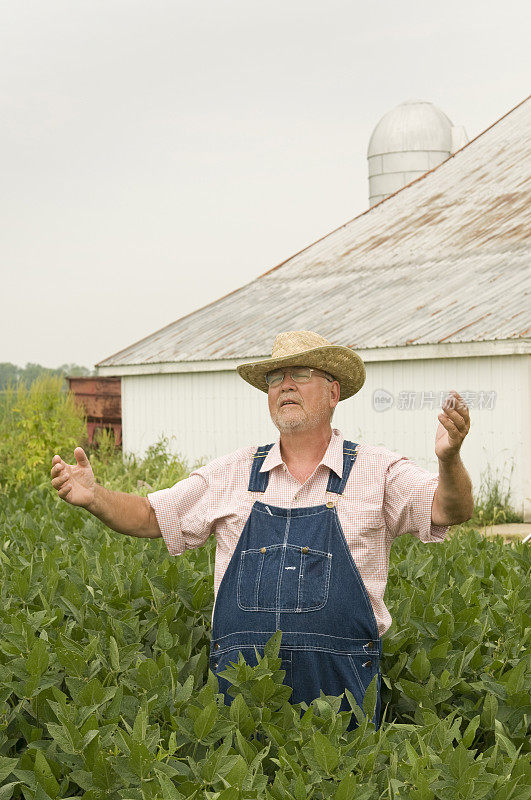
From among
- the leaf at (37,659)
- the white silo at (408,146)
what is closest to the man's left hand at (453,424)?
the leaf at (37,659)

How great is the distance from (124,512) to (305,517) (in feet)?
2.35

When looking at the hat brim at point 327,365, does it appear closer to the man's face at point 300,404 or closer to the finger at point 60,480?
the man's face at point 300,404

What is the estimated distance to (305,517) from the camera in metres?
3.61

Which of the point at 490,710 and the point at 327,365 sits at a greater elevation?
the point at 327,365

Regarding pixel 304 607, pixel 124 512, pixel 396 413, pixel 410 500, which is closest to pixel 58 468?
pixel 124 512

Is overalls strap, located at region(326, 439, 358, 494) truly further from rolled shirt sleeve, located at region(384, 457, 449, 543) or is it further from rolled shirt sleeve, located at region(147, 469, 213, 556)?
rolled shirt sleeve, located at region(147, 469, 213, 556)

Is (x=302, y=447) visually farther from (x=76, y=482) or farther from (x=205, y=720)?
(x=205, y=720)

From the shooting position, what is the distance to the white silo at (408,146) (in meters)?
27.0

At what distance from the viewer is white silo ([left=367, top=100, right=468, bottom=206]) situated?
88.6 feet


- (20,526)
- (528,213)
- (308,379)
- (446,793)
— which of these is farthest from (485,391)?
(446,793)

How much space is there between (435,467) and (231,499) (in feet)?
36.9

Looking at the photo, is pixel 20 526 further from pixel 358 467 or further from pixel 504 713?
pixel 504 713

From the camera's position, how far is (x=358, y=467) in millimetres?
3730

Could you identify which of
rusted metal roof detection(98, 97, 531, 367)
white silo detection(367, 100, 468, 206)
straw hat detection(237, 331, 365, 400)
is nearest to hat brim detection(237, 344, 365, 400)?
straw hat detection(237, 331, 365, 400)
